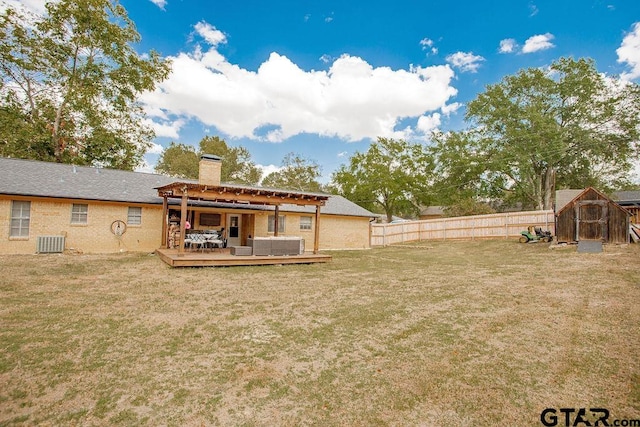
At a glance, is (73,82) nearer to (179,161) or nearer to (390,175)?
(179,161)

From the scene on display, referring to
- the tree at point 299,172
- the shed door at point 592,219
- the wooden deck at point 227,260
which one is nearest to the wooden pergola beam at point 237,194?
the wooden deck at point 227,260

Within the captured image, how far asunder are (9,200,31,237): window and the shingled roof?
0.61 metres

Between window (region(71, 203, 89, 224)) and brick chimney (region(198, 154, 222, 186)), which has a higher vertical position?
brick chimney (region(198, 154, 222, 186))

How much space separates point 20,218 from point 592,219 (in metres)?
26.1

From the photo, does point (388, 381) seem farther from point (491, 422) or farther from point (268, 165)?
point (268, 165)

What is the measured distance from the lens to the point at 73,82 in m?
21.2

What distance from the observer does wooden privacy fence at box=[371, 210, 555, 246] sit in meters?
20.6

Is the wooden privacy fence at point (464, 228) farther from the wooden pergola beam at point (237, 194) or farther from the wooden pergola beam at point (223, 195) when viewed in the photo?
the wooden pergola beam at point (223, 195)

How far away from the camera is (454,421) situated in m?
2.74

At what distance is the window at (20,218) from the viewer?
12.1 meters

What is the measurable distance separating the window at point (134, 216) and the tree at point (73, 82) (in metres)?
11.4

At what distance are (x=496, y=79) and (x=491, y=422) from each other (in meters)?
38.1

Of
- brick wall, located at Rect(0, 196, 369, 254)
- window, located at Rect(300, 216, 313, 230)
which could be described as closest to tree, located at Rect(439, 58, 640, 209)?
window, located at Rect(300, 216, 313, 230)

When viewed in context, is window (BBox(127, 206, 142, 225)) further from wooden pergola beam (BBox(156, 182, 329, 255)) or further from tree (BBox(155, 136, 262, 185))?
tree (BBox(155, 136, 262, 185))
